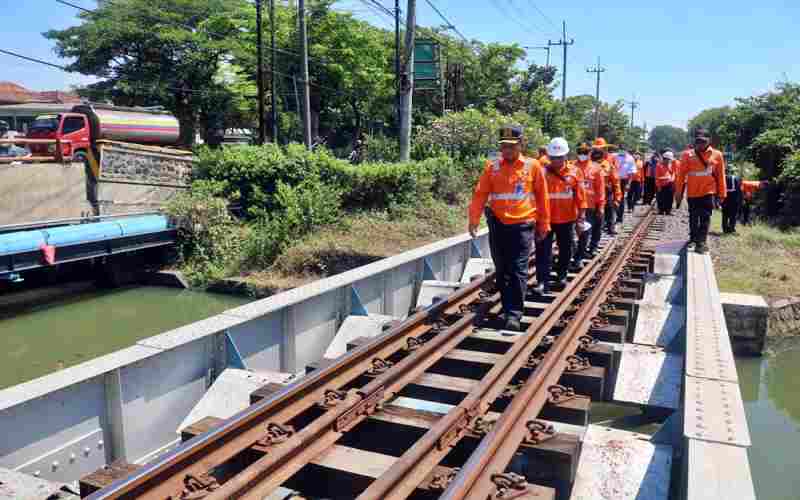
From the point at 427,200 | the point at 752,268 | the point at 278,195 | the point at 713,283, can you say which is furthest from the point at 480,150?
the point at 713,283

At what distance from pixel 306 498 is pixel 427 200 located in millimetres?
15682

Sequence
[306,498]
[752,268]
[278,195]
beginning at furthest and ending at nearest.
Result: [278,195], [752,268], [306,498]

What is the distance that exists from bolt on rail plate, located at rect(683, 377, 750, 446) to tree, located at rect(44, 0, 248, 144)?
34.0 meters

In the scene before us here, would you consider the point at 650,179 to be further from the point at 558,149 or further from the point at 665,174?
the point at 558,149

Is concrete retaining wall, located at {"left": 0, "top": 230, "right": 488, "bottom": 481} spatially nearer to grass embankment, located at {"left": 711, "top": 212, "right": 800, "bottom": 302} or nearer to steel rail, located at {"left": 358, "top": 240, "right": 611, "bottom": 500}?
steel rail, located at {"left": 358, "top": 240, "right": 611, "bottom": 500}

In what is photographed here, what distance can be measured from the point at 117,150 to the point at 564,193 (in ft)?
45.1

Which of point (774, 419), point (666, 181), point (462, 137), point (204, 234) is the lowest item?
point (774, 419)

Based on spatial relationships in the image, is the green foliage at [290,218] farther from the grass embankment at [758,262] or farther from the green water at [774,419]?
the green water at [774,419]

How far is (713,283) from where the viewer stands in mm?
7891

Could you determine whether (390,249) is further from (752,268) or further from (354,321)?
(354,321)

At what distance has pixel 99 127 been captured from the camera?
2291 centimetres

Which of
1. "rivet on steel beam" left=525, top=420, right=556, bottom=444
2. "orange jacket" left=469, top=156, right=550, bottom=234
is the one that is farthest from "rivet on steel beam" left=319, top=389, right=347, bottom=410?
"orange jacket" left=469, top=156, right=550, bottom=234

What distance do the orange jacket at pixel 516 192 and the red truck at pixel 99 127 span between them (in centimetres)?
1899

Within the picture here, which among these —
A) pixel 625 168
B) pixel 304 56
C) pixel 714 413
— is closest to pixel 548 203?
pixel 714 413
